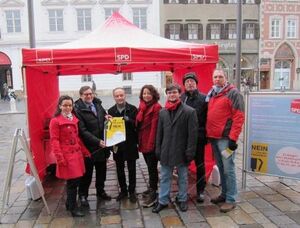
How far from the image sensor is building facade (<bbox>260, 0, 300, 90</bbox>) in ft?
114

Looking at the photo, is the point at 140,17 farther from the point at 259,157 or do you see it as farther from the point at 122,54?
the point at 259,157

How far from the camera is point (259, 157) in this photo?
556cm

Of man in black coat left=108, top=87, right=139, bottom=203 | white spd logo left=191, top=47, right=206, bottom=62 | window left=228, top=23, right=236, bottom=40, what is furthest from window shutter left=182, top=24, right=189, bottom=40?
man in black coat left=108, top=87, right=139, bottom=203

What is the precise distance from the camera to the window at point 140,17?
109 feet

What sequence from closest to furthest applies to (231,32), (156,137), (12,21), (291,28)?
(156,137)
(12,21)
(231,32)
(291,28)

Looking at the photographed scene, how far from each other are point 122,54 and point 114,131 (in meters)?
1.16

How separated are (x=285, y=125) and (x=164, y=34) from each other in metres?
29.5

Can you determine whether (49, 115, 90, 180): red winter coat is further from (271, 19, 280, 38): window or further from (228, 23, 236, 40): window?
(271, 19, 280, 38): window

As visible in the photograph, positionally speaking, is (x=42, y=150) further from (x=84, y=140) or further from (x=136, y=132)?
(x=136, y=132)

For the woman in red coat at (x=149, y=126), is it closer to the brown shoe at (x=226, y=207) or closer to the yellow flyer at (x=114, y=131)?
the yellow flyer at (x=114, y=131)

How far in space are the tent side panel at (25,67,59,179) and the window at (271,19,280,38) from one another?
32.2m

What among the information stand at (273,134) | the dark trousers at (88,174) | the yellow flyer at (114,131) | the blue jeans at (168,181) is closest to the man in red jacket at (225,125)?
the blue jeans at (168,181)

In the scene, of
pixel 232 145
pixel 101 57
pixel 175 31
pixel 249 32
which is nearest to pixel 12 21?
pixel 175 31

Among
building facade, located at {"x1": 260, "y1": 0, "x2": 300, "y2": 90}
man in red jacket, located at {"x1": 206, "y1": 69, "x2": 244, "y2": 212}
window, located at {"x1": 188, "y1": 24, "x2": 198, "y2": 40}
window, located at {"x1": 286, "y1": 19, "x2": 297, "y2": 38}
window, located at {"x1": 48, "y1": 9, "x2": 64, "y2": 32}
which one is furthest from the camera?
window, located at {"x1": 286, "y1": 19, "x2": 297, "y2": 38}
